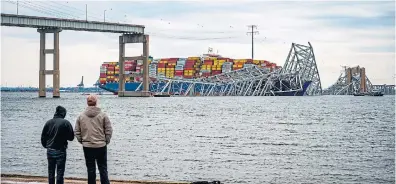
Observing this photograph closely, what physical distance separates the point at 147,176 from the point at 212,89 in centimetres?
16147

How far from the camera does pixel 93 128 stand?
11.3 m

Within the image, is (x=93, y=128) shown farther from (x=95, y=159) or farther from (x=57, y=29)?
(x=57, y=29)

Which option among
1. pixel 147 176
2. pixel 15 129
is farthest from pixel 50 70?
pixel 147 176

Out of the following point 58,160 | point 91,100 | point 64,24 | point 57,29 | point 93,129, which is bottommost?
point 58,160

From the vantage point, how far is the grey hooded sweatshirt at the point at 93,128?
1133 centimetres

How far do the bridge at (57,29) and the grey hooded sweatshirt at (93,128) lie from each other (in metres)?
102

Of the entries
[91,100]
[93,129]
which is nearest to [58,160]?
[93,129]

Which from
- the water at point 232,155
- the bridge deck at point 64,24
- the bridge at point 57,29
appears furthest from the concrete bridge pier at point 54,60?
the water at point 232,155

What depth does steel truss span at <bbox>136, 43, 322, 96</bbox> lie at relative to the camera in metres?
179

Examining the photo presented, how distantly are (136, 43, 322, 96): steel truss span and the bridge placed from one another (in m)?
37.8

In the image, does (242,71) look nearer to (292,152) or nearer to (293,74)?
(293,74)

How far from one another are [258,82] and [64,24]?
7387 cm

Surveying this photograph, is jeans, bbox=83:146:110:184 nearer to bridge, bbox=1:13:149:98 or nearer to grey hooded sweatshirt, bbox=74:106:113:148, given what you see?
grey hooded sweatshirt, bbox=74:106:113:148

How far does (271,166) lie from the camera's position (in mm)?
26000
